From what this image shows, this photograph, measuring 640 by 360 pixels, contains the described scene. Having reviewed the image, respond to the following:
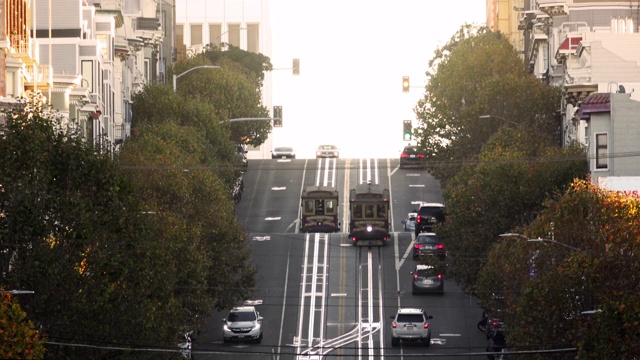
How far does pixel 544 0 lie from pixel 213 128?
23.8 meters

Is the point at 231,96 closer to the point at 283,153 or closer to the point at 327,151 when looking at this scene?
the point at 283,153

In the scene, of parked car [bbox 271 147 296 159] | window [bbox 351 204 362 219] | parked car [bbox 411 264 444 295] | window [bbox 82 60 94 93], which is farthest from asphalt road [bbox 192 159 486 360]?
parked car [bbox 271 147 296 159]

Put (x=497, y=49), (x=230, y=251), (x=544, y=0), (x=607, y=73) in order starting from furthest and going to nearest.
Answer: (x=497, y=49) → (x=544, y=0) → (x=607, y=73) → (x=230, y=251)

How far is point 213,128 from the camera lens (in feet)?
425

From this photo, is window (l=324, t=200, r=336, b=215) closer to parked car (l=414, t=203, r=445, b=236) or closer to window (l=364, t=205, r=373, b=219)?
window (l=364, t=205, r=373, b=219)

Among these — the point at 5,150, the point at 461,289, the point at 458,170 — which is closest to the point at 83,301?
the point at 5,150

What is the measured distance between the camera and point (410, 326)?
3718 inches

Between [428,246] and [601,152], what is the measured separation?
18.3 metres

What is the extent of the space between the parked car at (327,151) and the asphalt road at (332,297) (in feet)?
66.4

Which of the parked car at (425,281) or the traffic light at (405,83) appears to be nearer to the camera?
the parked car at (425,281)

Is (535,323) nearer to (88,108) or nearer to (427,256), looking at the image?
(427,256)

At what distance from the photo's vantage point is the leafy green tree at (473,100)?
414ft

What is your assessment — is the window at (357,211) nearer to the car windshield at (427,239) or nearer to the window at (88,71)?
the car windshield at (427,239)

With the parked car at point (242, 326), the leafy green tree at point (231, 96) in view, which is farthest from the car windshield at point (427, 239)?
the leafy green tree at point (231, 96)
